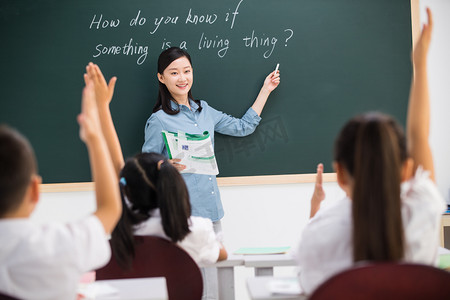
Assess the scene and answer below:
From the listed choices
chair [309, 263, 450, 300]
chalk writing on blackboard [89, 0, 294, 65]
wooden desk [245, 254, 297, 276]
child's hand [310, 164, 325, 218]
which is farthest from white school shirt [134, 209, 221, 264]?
chalk writing on blackboard [89, 0, 294, 65]

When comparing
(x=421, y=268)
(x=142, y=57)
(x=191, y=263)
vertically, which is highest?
(x=142, y=57)

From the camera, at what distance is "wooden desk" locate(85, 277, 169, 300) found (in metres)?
1.34

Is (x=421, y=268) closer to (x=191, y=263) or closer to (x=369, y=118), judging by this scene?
(x=369, y=118)

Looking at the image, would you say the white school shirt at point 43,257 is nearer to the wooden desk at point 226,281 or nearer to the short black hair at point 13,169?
the short black hair at point 13,169

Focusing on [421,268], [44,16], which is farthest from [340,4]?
[421,268]

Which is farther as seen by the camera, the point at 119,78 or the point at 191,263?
the point at 119,78

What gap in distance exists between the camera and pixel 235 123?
3.49 m

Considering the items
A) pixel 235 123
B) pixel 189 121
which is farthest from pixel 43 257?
pixel 235 123

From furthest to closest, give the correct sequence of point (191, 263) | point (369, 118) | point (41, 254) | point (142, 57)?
point (142, 57), point (191, 263), point (369, 118), point (41, 254)

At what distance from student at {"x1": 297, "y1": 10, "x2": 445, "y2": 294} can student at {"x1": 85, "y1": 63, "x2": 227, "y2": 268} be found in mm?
625

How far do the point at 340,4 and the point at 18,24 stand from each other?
232 centimetres

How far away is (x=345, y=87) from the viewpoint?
3.57 meters

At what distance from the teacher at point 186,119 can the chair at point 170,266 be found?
1.56m

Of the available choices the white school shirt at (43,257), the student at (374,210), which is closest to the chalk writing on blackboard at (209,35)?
the student at (374,210)
